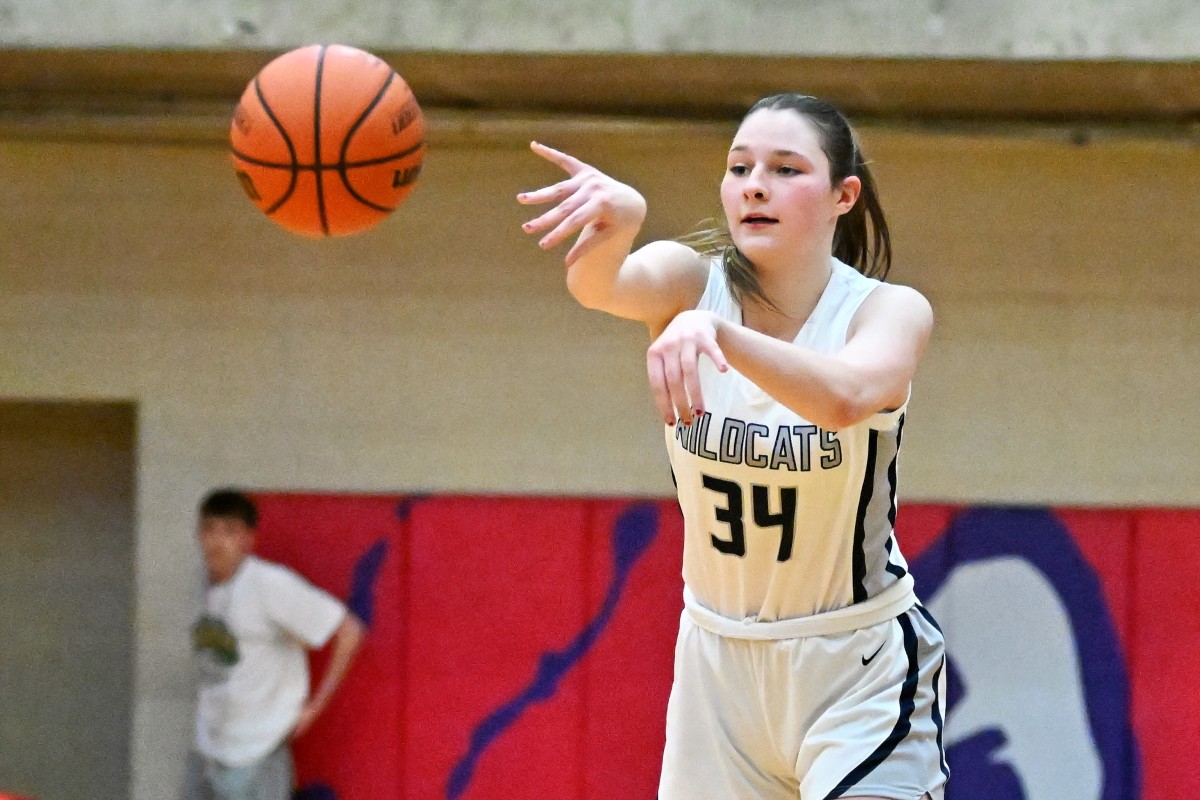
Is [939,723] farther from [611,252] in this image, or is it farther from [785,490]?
[611,252]

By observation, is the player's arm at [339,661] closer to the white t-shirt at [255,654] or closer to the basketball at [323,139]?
the white t-shirt at [255,654]

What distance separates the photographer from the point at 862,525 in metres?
2.82

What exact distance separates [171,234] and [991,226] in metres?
3.33

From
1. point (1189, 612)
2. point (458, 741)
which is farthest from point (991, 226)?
point (458, 741)

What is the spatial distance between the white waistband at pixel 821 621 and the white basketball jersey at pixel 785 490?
0.02 m

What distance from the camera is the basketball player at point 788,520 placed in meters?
2.73

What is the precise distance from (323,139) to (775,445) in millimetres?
1861

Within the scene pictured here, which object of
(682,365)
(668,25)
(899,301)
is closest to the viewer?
(682,365)

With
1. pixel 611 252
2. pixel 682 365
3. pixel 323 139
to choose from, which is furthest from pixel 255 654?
pixel 682 365

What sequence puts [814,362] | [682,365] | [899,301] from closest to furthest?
[682,365] < [814,362] < [899,301]

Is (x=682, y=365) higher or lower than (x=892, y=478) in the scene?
higher

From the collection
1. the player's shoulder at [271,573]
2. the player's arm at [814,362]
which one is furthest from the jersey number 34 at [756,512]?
the player's shoulder at [271,573]

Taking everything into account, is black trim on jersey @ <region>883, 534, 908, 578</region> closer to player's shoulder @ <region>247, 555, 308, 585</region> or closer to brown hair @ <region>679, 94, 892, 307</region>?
brown hair @ <region>679, 94, 892, 307</region>

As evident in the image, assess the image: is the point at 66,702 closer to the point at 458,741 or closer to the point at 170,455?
the point at 170,455
